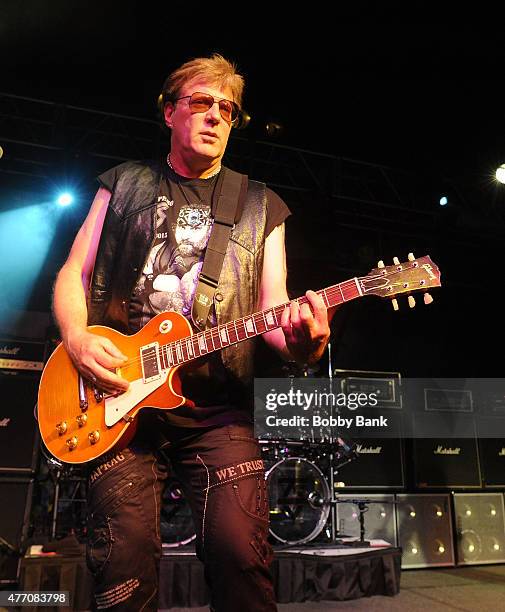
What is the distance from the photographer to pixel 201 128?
6.54 feet

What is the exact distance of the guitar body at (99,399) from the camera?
1.64 metres

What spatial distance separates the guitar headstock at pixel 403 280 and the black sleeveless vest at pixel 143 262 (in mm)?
429

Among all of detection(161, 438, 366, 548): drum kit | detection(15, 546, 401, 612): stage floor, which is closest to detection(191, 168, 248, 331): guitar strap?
detection(15, 546, 401, 612): stage floor

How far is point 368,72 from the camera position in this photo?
5699 mm

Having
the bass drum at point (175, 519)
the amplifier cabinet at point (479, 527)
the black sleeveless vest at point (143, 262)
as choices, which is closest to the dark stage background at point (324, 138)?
the amplifier cabinet at point (479, 527)

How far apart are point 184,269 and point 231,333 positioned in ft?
1.02

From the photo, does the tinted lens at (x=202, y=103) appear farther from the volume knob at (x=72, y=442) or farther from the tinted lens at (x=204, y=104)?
the volume knob at (x=72, y=442)

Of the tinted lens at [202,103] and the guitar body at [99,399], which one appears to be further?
the tinted lens at [202,103]

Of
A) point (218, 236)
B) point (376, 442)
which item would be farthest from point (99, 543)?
point (376, 442)

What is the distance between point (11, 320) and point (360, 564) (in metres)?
4.86

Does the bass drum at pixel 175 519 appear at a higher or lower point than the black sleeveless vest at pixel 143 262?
lower

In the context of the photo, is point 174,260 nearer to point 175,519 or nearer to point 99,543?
point 99,543

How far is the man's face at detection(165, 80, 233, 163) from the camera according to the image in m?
1.99

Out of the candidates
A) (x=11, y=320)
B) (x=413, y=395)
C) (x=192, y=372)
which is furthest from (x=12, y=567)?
(x=413, y=395)
